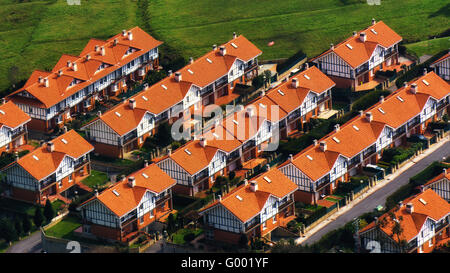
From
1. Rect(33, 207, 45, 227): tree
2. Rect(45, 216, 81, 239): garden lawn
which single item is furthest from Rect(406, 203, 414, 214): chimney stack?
Rect(33, 207, 45, 227): tree

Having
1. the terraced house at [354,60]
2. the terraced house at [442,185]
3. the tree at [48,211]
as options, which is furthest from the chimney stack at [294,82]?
the tree at [48,211]

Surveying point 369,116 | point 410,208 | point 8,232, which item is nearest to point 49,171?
point 8,232

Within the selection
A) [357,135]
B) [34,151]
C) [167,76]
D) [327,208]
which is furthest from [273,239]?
[167,76]

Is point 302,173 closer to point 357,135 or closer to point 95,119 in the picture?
point 357,135

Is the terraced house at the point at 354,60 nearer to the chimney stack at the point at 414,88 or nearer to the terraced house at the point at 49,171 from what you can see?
the chimney stack at the point at 414,88

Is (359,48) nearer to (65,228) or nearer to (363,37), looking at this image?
(363,37)

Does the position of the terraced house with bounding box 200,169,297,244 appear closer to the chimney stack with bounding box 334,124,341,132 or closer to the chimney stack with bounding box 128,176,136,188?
the chimney stack with bounding box 128,176,136,188

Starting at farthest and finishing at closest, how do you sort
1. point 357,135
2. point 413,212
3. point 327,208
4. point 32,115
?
point 32,115, point 357,135, point 327,208, point 413,212
